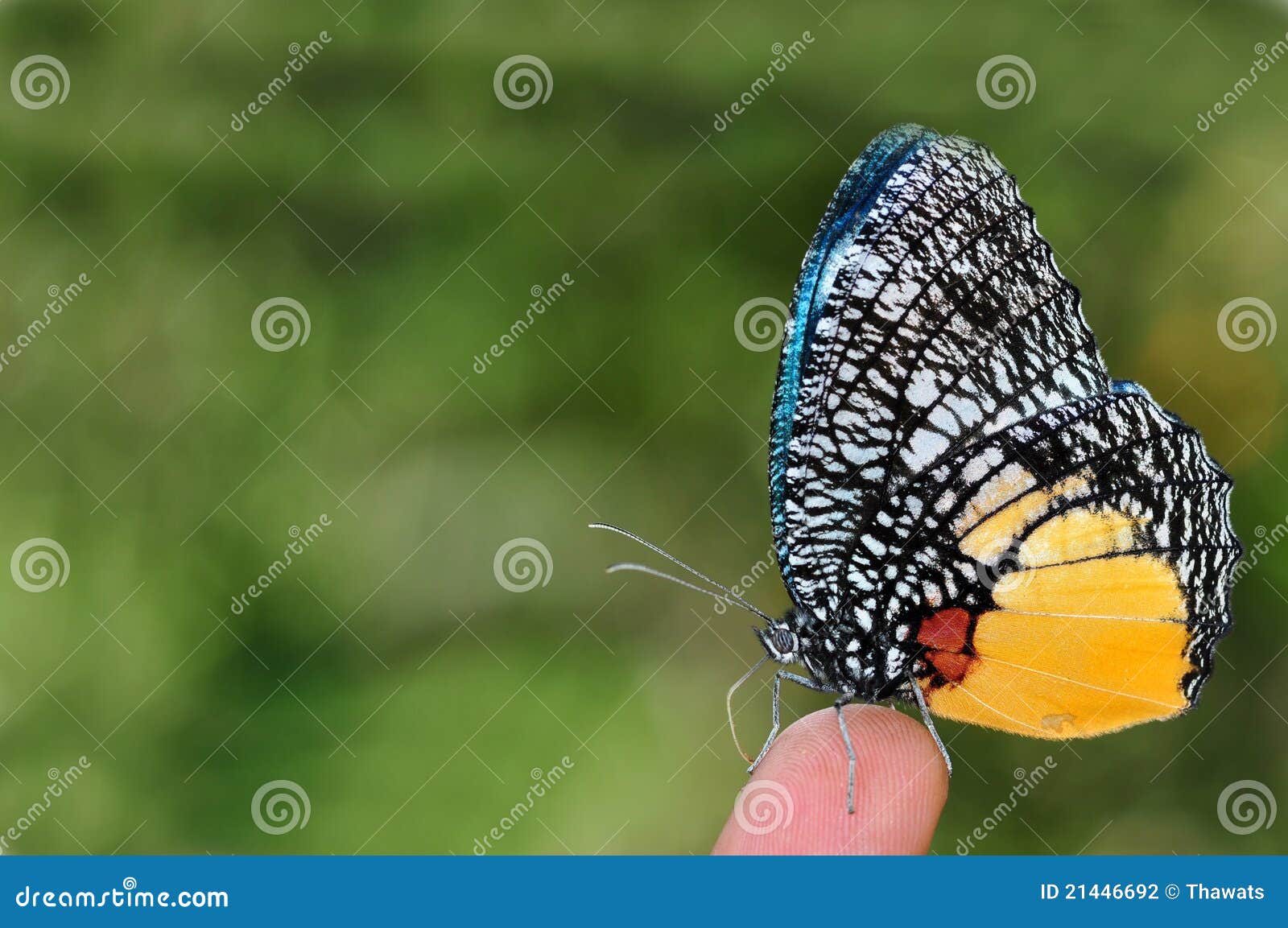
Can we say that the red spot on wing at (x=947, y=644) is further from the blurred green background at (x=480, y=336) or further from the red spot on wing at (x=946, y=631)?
the blurred green background at (x=480, y=336)

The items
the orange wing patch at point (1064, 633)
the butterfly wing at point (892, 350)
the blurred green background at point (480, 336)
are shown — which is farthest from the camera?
the blurred green background at point (480, 336)

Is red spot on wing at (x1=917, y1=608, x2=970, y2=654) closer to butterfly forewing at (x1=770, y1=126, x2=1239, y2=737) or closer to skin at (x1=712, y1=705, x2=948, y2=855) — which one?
butterfly forewing at (x1=770, y1=126, x2=1239, y2=737)

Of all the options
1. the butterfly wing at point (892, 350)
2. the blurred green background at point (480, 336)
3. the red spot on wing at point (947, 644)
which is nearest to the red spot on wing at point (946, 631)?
the red spot on wing at point (947, 644)

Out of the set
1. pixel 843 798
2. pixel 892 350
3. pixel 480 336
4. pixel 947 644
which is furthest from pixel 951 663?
pixel 480 336

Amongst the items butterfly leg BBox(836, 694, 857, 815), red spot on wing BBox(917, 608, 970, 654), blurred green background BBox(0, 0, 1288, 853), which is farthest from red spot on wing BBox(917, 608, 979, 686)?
blurred green background BBox(0, 0, 1288, 853)

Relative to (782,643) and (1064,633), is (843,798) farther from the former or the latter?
(1064,633)

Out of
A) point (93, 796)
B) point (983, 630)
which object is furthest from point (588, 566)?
point (93, 796)
